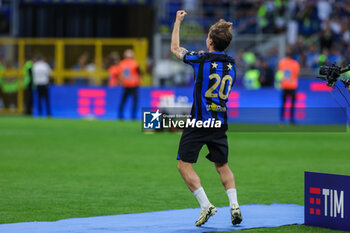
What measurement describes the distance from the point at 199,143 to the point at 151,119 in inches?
44.2

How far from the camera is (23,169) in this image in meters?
13.3

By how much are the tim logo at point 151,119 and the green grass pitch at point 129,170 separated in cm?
103

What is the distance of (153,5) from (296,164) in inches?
903

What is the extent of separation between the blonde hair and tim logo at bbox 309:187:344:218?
1.66 metres

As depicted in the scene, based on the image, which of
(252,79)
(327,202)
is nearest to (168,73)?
(252,79)

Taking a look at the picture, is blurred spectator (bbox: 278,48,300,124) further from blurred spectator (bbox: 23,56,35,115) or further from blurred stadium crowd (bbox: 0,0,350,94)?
blurred spectator (bbox: 23,56,35,115)

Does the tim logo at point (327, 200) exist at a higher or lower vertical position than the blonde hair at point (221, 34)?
lower

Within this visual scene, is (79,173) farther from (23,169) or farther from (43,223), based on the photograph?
(43,223)

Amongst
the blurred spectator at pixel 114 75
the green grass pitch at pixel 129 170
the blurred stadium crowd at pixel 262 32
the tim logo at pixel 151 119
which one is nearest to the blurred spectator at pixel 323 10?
the blurred stadium crowd at pixel 262 32

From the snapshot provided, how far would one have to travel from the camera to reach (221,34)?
25.6 feet

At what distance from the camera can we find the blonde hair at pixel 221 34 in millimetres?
7781

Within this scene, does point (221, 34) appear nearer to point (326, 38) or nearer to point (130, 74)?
A: point (130, 74)

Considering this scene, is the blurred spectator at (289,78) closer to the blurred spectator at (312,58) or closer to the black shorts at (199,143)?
the blurred spectator at (312,58)

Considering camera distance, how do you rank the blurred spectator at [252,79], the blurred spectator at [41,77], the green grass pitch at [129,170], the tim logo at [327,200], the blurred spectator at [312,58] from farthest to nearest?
the blurred spectator at [312,58]
the blurred spectator at [252,79]
the blurred spectator at [41,77]
the green grass pitch at [129,170]
the tim logo at [327,200]
